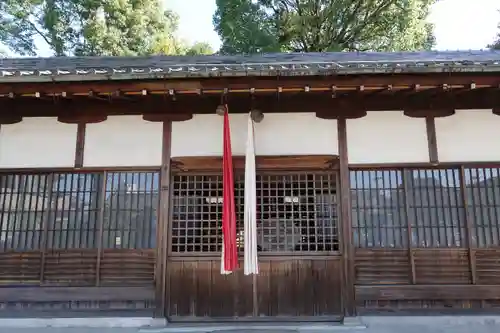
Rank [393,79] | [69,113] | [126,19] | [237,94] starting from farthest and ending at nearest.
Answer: [126,19], [69,113], [237,94], [393,79]

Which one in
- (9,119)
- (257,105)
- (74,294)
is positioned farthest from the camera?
(9,119)

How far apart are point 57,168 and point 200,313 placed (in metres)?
3.23

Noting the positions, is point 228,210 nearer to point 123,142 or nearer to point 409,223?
point 123,142

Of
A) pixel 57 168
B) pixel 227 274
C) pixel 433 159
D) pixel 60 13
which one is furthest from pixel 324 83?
pixel 60 13

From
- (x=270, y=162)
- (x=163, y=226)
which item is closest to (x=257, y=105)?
(x=270, y=162)

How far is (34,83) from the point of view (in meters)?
5.52

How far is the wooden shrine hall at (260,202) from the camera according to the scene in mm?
5938

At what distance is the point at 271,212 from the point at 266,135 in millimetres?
1238

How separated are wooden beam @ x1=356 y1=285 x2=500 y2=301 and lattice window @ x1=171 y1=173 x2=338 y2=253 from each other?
2.86 ft

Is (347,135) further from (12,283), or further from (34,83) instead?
(12,283)

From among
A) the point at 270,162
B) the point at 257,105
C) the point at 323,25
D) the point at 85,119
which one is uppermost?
the point at 323,25

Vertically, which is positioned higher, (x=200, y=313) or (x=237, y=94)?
(x=237, y=94)

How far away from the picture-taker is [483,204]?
609 cm

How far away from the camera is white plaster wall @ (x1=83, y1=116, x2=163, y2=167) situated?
629cm
